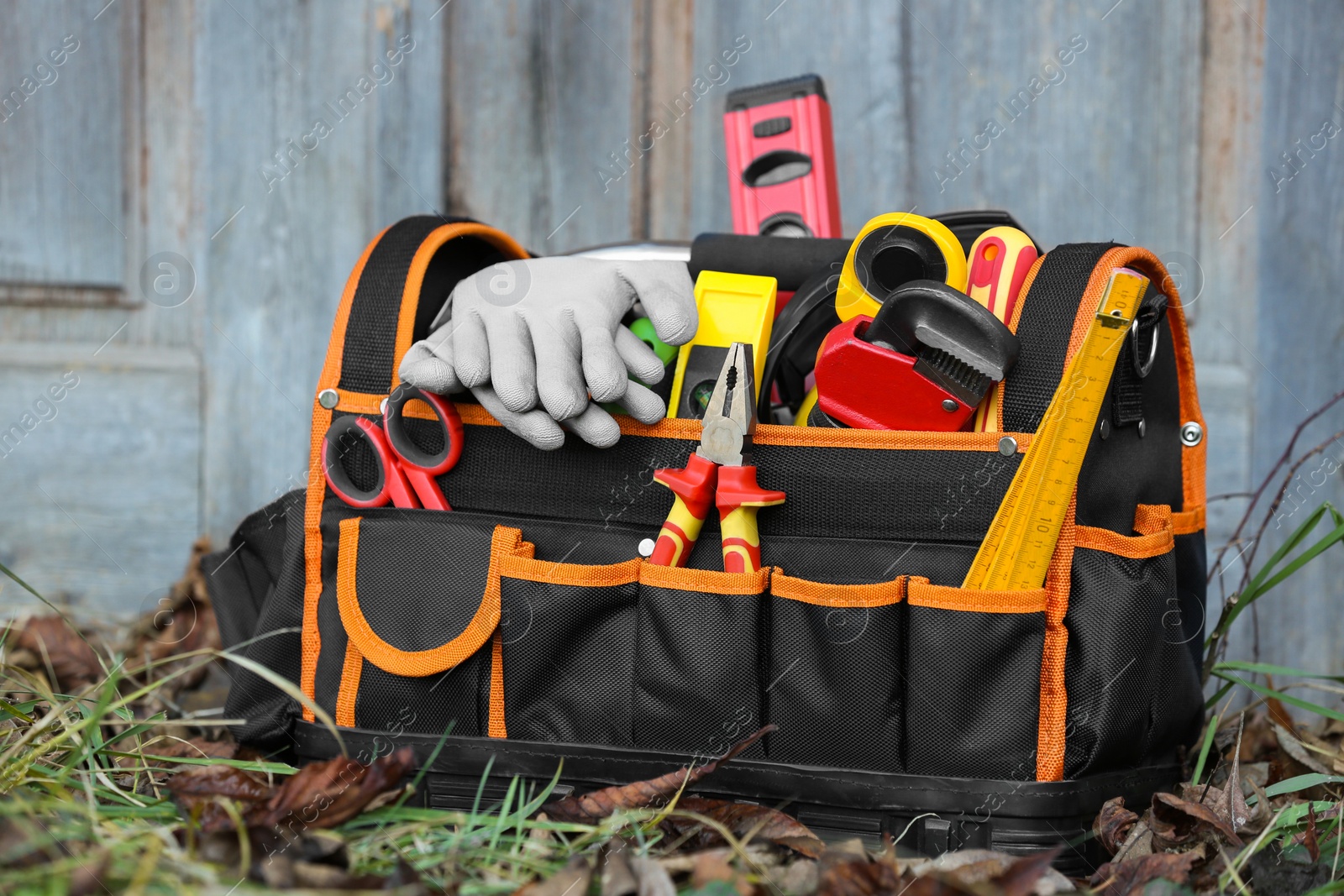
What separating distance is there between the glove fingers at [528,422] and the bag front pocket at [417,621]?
108mm

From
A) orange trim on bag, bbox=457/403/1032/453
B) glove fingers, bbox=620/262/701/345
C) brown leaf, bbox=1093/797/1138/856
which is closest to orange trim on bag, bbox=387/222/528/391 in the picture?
orange trim on bag, bbox=457/403/1032/453

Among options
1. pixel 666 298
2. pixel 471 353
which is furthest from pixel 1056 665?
pixel 471 353

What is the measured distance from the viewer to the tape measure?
Answer: 36.2 inches

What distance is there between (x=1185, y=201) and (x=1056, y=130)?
254mm

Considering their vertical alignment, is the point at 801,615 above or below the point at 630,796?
above

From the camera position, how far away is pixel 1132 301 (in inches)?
36.3

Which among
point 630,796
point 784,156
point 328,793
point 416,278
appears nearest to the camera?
point 328,793

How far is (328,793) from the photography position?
0.85 meters

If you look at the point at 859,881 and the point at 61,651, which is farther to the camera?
the point at 61,651

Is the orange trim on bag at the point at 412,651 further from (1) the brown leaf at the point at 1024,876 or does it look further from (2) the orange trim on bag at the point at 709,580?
(1) the brown leaf at the point at 1024,876

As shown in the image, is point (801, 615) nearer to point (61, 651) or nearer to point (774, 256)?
point (774, 256)

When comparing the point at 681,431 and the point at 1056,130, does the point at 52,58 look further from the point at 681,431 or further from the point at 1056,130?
the point at 1056,130

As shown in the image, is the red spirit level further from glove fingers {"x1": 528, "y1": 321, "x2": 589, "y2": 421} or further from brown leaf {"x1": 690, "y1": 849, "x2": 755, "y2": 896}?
brown leaf {"x1": 690, "y1": 849, "x2": 755, "y2": 896}

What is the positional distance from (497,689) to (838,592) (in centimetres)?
38
